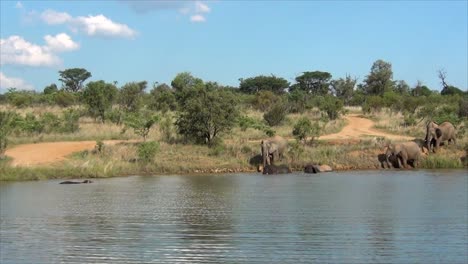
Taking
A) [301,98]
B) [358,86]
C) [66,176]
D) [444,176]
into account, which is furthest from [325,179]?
[358,86]

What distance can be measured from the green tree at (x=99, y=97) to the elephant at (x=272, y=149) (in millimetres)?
16837

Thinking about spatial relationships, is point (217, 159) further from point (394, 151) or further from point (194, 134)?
point (394, 151)

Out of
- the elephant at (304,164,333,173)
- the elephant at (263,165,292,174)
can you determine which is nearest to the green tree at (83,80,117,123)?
the elephant at (263,165,292,174)

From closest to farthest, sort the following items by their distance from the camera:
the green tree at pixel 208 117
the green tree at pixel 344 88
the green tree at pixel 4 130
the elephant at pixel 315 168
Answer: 1. the elephant at pixel 315 168
2. the green tree at pixel 4 130
3. the green tree at pixel 208 117
4. the green tree at pixel 344 88

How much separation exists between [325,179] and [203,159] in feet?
25.4

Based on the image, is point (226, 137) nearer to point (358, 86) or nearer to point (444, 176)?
point (444, 176)

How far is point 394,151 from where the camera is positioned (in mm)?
33406

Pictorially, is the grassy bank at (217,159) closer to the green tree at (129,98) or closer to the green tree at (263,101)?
the green tree at (129,98)

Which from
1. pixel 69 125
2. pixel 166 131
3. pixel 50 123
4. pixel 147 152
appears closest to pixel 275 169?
pixel 147 152

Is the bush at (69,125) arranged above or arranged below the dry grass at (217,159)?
above

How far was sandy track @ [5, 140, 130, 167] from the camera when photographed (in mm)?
32688

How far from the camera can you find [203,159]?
33.6 metres

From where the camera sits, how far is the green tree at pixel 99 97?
151ft

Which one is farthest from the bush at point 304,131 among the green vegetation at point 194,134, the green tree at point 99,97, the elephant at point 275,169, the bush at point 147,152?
the green tree at point 99,97
